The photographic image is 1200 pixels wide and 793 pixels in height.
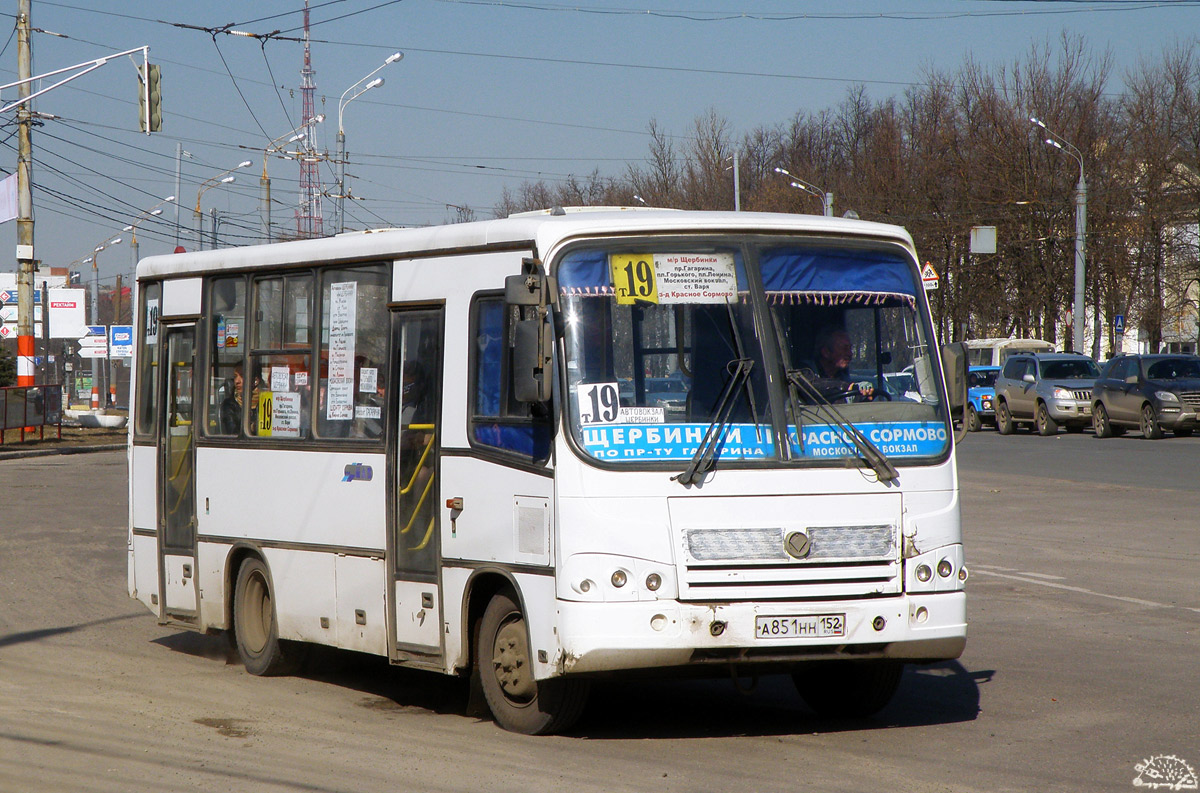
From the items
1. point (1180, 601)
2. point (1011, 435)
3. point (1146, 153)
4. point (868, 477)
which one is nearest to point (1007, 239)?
point (1146, 153)

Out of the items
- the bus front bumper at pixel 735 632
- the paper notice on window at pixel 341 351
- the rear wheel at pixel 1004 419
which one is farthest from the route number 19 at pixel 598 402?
the rear wheel at pixel 1004 419

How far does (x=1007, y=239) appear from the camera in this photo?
191 feet

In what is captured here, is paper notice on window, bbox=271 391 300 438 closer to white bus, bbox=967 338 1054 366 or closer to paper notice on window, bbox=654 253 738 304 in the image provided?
paper notice on window, bbox=654 253 738 304

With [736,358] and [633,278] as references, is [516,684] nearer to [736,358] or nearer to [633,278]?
[736,358]

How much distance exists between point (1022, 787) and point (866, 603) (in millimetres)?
1177

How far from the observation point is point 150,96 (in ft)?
80.6

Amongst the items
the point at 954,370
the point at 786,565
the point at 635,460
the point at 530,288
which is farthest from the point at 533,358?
the point at 954,370

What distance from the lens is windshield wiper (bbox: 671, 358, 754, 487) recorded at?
22.4 ft

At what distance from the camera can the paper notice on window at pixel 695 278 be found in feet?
23.4

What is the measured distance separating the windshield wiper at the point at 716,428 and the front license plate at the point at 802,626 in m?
0.69

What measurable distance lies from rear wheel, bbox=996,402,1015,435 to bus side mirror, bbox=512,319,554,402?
32755mm

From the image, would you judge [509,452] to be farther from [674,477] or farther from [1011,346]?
[1011,346]

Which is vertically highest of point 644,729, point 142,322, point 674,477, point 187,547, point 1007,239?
point 1007,239

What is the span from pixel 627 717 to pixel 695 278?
7.39 feet
